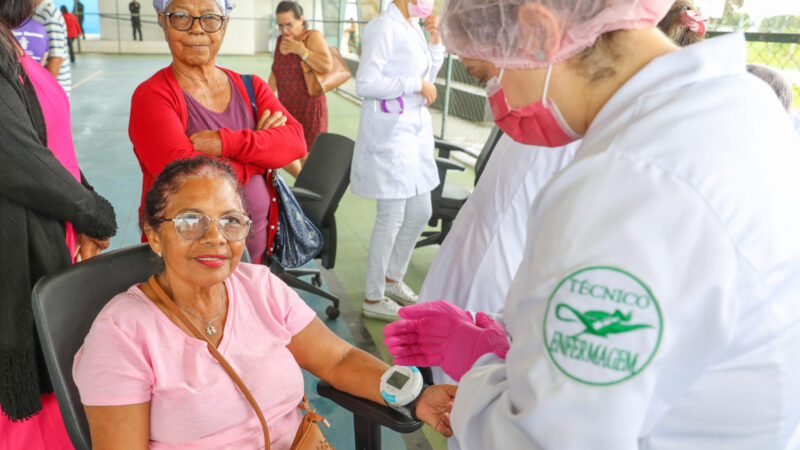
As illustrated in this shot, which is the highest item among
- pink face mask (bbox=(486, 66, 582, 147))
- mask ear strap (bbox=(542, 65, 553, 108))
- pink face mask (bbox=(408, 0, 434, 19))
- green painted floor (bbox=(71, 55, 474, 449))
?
pink face mask (bbox=(408, 0, 434, 19))

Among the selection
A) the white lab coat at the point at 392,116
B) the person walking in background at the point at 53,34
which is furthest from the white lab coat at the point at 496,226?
the person walking in background at the point at 53,34

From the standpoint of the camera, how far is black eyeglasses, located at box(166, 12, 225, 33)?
69.3 inches

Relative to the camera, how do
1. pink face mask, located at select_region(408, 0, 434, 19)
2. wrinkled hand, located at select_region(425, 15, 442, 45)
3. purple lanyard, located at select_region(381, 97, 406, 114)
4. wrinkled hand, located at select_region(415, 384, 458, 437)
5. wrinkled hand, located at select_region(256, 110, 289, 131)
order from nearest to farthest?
wrinkled hand, located at select_region(415, 384, 458, 437) < wrinkled hand, located at select_region(256, 110, 289, 131) < pink face mask, located at select_region(408, 0, 434, 19) < purple lanyard, located at select_region(381, 97, 406, 114) < wrinkled hand, located at select_region(425, 15, 442, 45)

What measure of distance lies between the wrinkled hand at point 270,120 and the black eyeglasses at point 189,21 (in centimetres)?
31

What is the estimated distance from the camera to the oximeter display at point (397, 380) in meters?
1.31

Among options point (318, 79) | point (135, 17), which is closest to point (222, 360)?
point (318, 79)

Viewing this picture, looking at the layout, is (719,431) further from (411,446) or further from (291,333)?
(411,446)

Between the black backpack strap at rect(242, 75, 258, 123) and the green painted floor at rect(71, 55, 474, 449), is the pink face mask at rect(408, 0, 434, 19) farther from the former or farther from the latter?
the green painted floor at rect(71, 55, 474, 449)

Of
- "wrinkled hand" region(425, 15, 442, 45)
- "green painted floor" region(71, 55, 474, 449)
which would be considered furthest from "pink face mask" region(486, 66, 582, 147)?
"wrinkled hand" region(425, 15, 442, 45)

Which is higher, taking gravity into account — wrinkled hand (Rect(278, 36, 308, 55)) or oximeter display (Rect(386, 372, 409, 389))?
wrinkled hand (Rect(278, 36, 308, 55))

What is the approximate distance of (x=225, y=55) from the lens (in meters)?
18.5

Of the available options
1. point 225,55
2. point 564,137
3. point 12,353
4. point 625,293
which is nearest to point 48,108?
point 12,353

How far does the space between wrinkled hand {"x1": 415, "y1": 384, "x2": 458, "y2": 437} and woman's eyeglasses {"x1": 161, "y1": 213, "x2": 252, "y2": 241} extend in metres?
0.56

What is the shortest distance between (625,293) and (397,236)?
244 cm
